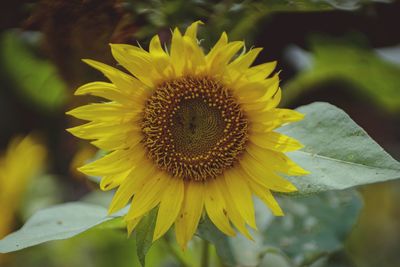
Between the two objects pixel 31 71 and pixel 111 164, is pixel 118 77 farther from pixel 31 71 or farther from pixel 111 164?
pixel 31 71

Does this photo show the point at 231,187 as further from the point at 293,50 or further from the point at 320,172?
the point at 293,50

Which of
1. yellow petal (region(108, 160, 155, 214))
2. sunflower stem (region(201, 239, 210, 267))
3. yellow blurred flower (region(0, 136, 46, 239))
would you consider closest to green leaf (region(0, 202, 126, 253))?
yellow petal (region(108, 160, 155, 214))

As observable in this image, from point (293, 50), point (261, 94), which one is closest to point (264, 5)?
point (261, 94)

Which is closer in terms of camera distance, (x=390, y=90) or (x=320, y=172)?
(x=320, y=172)

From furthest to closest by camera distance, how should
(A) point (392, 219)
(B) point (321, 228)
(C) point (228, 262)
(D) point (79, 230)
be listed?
(A) point (392, 219) < (B) point (321, 228) < (C) point (228, 262) < (D) point (79, 230)

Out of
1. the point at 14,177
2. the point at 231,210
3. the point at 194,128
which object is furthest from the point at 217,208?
the point at 14,177

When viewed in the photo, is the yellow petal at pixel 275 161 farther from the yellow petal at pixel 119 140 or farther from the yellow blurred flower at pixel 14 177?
the yellow blurred flower at pixel 14 177

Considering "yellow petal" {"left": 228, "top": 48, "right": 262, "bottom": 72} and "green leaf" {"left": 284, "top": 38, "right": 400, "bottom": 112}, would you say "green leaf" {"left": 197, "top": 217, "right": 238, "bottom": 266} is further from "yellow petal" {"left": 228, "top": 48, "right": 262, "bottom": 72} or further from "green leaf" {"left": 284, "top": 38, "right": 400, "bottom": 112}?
"green leaf" {"left": 284, "top": 38, "right": 400, "bottom": 112}
